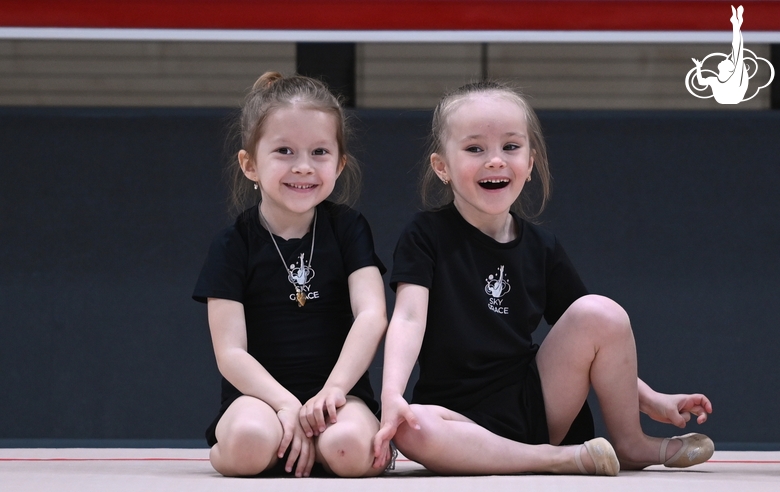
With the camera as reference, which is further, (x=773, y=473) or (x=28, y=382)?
(x=28, y=382)

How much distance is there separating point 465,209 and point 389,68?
1.98 m

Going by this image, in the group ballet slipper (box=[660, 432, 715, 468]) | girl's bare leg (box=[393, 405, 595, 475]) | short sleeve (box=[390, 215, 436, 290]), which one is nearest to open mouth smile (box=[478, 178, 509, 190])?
short sleeve (box=[390, 215, 436, 290])

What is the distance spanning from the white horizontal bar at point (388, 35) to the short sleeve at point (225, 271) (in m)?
0.67

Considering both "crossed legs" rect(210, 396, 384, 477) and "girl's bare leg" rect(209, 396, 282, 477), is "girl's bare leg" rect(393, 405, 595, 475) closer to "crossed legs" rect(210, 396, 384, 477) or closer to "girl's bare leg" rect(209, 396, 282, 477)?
"crossed legs" rect(210, 396, 384, 477)

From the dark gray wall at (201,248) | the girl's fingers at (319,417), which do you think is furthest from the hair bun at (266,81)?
the dark gray wall at (201,248)

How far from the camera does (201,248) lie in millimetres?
2451

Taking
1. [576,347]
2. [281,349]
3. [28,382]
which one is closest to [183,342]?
[28,382]

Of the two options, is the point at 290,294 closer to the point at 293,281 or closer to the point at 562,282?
the point at 293,281

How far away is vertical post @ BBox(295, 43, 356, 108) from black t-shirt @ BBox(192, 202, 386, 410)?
3.43 ft

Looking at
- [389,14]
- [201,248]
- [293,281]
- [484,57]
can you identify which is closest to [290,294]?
[293,281]

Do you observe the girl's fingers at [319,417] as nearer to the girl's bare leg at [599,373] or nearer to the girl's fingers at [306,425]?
the girl's fingers at [306,425]

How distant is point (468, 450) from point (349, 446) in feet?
0.56

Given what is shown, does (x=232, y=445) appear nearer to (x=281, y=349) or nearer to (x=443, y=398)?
(x=281, y=349)

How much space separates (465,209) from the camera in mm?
1643
